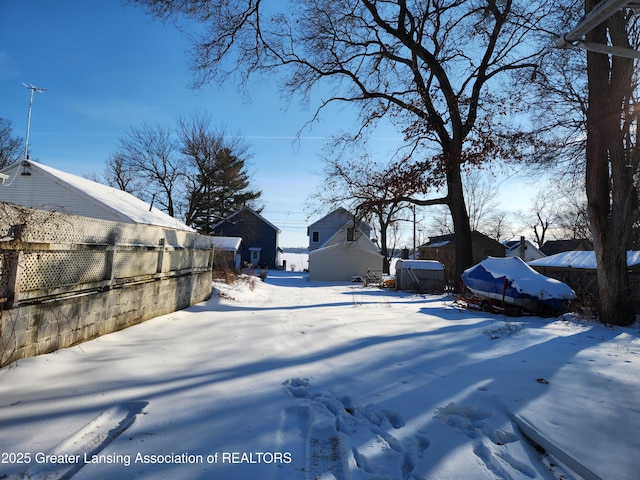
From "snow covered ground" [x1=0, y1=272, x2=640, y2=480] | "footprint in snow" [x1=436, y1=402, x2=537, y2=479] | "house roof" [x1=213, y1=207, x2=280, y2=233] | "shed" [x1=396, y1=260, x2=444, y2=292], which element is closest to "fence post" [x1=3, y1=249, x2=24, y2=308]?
"snow covered ground" [x1=0, y1=272, x2=640, y2=480]

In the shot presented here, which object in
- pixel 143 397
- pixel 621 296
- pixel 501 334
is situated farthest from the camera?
pixel 621 296

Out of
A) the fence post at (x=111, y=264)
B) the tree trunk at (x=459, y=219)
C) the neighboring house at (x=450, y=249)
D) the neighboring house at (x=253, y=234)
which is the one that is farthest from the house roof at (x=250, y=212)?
the fence post at (x=111, y=264)

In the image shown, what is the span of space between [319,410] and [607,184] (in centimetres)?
886

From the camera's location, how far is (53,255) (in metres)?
4.54

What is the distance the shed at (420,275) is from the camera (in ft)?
79.8

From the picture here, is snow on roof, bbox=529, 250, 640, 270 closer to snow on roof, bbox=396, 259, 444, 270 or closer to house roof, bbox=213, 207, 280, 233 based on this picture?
snow on roof, bbox=396, 259, 444, 270

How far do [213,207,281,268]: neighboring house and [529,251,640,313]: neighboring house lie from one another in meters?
31.0

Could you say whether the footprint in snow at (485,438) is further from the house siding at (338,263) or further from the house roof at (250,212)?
the house roof at (250,212)

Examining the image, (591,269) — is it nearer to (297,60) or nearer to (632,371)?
(632,371)

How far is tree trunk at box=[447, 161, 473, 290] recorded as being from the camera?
15633 mm

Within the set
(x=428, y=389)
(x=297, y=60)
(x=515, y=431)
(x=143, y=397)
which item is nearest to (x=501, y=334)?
(x=428, y=389)

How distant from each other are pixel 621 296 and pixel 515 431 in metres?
7.62

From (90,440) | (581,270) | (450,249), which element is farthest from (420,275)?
(90,440)

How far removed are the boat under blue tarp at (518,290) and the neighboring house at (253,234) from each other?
108ft
